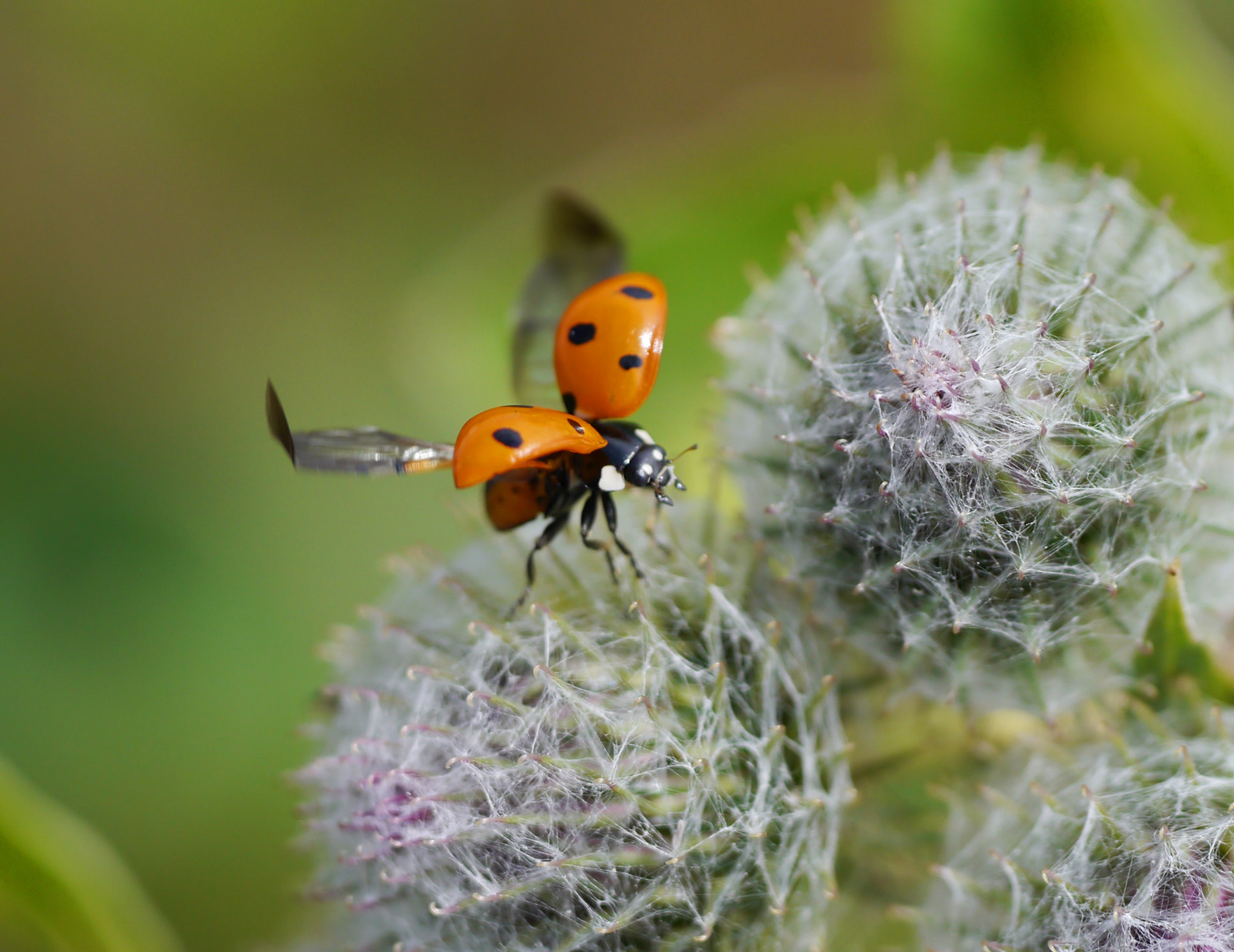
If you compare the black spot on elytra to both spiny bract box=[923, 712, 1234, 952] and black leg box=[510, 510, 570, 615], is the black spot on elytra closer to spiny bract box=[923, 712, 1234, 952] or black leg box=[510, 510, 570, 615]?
black leg box=[510, 510, 570, 615]

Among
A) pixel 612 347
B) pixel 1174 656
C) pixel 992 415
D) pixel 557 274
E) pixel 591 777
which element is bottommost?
pixel 1174 656

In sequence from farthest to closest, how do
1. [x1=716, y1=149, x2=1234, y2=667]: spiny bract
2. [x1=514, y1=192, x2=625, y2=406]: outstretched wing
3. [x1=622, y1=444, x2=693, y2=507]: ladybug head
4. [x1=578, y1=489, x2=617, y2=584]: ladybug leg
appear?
→ [x1=514, y1=192, x2=625, y2=406]: outstretched wing → [x1=578, y1=489, x2=617, y2=584]: ladybug leg → [x1=622, y1=444, x2=693, y2=507]: ladybug head → [x1=716, y1=149, x2=1234, y2=667]: spiny bract

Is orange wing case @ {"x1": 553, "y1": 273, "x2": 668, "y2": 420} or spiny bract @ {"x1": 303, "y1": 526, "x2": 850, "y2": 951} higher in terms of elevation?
orange wing case @ {"x1": 553, "y1": 273, "x2": 668, "y2": 420}

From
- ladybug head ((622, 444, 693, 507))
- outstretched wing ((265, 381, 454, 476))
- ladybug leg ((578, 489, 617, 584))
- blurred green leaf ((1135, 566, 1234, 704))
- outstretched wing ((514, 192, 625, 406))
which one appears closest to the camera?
outstretched wing ((265, 381, 454, 476))

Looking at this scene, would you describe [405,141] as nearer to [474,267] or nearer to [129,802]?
[474,267]

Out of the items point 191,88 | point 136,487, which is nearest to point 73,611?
point 136,487

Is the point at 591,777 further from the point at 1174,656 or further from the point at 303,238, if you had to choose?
the point at 303,238

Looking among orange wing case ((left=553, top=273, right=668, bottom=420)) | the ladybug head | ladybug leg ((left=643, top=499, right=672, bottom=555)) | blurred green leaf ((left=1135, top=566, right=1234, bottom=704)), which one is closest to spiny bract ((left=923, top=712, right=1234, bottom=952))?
blurred green leaf ((left=1135, top=566, right=1234, bottom=704))

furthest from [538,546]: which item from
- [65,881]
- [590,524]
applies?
[65,881]
